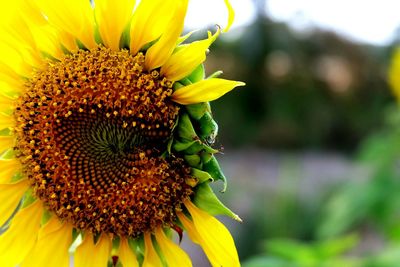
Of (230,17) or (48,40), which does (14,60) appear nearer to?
(48,40)

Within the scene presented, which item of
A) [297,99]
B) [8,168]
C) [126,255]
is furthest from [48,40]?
[297,99]

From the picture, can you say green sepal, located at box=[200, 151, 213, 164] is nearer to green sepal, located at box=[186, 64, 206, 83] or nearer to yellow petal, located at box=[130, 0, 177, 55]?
green sepal, located at box=[186, 64, 206, 83]

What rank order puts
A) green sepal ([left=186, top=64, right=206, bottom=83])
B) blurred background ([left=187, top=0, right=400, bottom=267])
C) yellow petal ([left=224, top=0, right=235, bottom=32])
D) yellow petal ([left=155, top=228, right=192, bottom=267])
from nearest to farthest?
yellow petal ([left=224, top=0, right=235, bottom=32])
green sepal ([left=186, top=64, right=206, bottom=83])
yellow petal ([left=155, top=228, right=192, bottom=267])
blurred background ([left=187, top=0, right=400, bottom=267])

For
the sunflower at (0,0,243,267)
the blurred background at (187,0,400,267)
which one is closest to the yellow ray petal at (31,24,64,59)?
the sunflower at (0,0,243,267)

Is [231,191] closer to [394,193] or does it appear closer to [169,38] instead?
[394,193]

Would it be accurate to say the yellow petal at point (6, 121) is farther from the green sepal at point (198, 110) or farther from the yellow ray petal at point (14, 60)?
the green sepal at point (198, 110)

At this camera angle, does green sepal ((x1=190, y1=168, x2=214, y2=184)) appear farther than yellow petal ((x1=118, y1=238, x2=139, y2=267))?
No
